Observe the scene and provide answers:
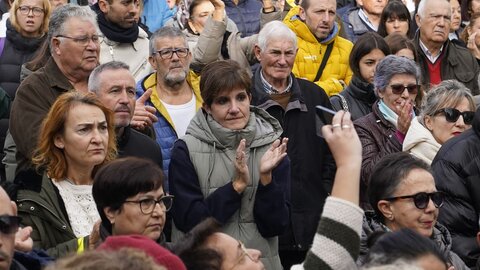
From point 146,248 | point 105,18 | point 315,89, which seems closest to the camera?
point 146,248

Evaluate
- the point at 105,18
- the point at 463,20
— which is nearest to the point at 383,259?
the point at 105,18

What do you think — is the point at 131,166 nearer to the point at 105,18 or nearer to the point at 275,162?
the point at 275,162

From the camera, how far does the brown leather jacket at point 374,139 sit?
335 inches

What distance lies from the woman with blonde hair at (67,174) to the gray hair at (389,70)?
107 inches

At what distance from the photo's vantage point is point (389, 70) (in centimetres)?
921

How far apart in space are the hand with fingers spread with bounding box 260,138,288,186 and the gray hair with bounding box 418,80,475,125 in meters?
1.74

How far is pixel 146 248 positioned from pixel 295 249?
3829 millimetres

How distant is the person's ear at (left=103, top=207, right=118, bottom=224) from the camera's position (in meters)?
5.95

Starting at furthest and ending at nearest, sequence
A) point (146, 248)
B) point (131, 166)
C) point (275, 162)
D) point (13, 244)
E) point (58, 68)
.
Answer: point (58, 68) → point (275, 162) → point (131, 166) → point (13, 244) → point (146, 248)

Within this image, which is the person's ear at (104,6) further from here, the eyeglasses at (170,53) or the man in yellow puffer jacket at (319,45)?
the man in yellow puffer jacket at (319,45)

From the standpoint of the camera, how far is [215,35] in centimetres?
1052

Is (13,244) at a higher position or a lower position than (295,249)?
higher

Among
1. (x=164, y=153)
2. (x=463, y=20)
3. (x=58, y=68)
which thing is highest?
(x=58, y=68)

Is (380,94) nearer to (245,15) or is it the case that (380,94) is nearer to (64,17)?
(64,17)
